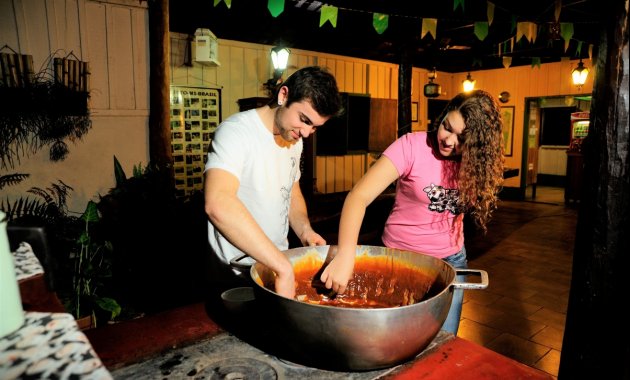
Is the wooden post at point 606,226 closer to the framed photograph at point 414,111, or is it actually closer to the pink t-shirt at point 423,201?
the pink t-shirt at point 423,201

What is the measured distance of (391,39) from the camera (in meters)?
7.30

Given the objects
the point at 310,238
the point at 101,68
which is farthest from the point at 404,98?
the point at 310,238

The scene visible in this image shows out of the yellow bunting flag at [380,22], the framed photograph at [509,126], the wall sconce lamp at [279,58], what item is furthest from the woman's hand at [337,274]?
the framed photograph at [509,126]

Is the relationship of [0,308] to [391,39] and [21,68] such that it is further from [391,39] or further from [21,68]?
[391,39]

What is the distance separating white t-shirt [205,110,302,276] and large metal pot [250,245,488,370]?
2.44 feet

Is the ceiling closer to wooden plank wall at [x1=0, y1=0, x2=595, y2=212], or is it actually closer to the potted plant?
wooden plank wall at [x1=0, y1=0, x2=595, y2=212]

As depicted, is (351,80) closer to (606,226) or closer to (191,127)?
(191,127)

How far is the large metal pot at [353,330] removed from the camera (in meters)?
1.03

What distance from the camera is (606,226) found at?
44.1 inches

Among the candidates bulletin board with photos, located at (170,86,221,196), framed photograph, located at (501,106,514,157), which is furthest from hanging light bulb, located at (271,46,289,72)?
framed photograph, located at (501,106,514,157)

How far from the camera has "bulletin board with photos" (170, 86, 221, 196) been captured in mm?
6754

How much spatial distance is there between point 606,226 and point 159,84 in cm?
534

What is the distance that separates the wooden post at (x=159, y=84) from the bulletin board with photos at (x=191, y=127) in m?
1.23

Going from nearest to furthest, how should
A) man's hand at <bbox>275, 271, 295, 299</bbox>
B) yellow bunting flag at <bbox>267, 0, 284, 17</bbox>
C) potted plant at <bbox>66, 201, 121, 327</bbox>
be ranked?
man's hand at <bbox>275, 271, 295, 299</bbox>, yellow bunting flag at <bbox>267, 0, 284, 17</bbox>, potted plant at <bbox>66, 201, 121, 327</bbox>
